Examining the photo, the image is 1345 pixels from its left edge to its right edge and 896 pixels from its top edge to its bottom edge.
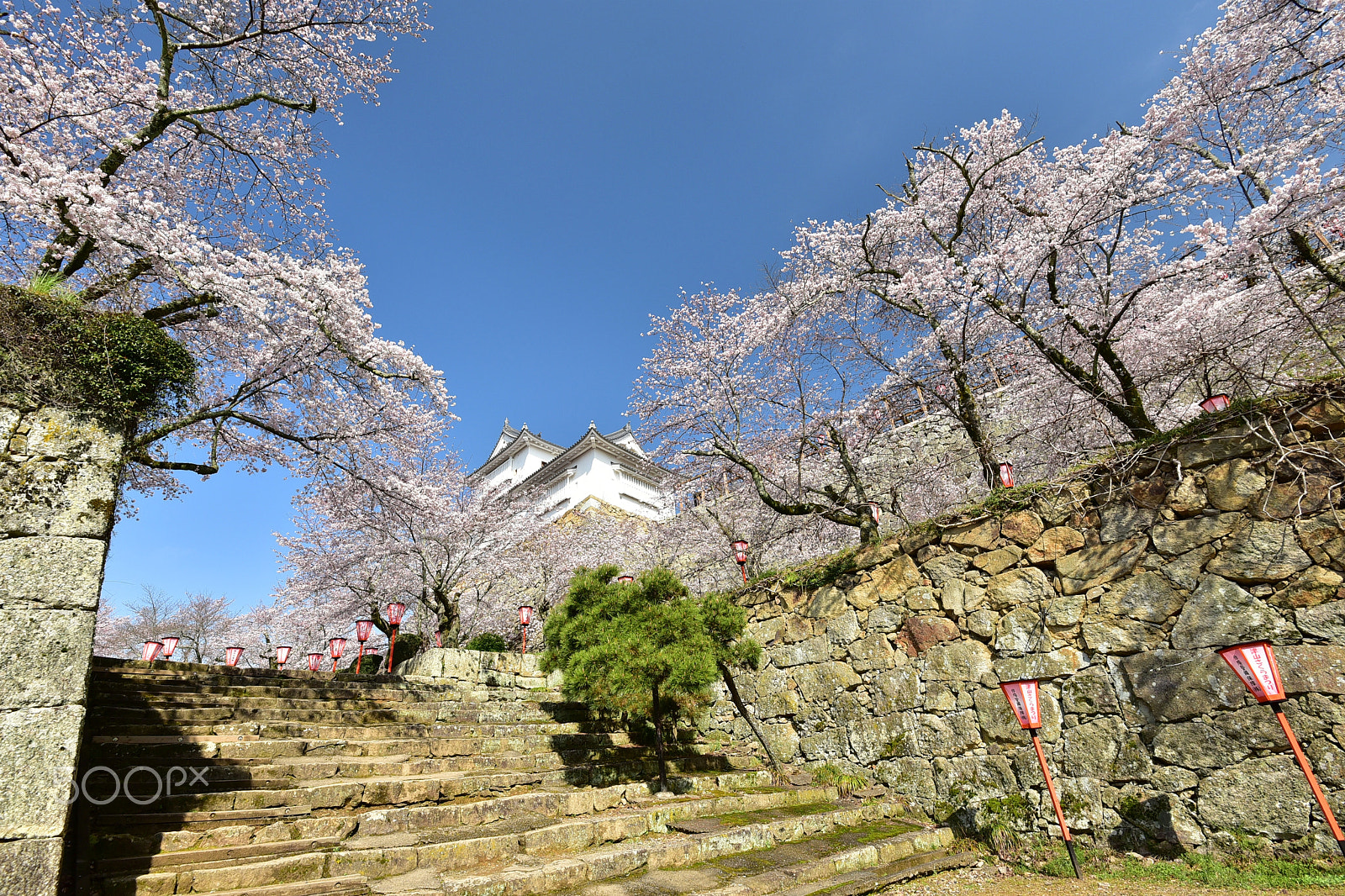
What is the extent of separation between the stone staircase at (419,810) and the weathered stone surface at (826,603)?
1969 mm

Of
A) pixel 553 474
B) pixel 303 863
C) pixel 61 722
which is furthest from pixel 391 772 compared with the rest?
pixel 553 474

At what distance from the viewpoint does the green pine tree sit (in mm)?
5848

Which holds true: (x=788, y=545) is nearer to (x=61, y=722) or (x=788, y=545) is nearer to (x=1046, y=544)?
(x=1046, y=544)

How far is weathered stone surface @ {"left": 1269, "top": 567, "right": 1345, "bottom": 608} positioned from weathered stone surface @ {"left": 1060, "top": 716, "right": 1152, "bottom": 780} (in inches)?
60.1

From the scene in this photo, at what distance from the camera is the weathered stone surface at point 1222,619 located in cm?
436

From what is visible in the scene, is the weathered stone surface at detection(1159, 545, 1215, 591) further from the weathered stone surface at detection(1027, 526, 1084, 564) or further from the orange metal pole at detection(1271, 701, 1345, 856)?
the orange metal pole at detection(1271, 701, 1345, 856)

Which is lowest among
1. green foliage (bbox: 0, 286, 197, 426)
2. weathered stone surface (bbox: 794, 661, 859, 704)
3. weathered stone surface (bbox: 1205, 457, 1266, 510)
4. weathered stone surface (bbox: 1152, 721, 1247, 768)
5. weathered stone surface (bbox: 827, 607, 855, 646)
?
weathered stone surface (bbox: 1152, 721, 1247, 768)

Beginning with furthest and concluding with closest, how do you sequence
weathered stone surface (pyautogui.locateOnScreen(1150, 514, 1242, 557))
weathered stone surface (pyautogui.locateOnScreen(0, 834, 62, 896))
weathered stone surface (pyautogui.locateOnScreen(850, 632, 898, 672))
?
weathered stone surface (pyautogui.locateOnScreen(850, 632, 898, 672)), weathered stone surface (pyautogui.locateOnScreen(1150, 514, 1242, 557)), weathered stone surface (pyautogui.locateOnScreen(0, 834, 62, 896))

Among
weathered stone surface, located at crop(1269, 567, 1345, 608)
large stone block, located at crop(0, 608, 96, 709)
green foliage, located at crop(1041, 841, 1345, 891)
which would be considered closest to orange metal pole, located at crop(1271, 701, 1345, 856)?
green foliage, located at crop(1041, 841, 1345, 891)

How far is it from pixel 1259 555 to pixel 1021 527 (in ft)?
5.72

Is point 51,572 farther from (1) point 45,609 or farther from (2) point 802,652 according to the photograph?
(2) point 802,652

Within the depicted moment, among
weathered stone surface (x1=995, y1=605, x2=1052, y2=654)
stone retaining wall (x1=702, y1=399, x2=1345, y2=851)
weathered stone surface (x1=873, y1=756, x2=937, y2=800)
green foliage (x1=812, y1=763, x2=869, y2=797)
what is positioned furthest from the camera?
green foliage (x1=812, y1=763, x2=869, y2=797)

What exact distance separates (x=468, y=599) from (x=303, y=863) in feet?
50.9

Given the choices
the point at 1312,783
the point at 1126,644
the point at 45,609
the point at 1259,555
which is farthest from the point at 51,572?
the point at 1259,555
